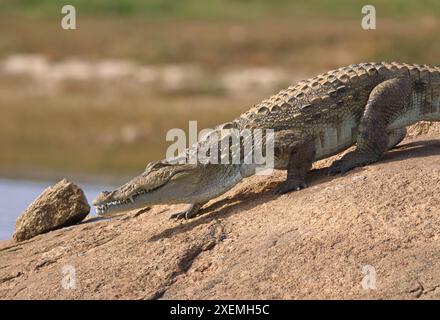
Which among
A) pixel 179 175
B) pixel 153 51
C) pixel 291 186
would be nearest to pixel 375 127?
pixel 291 186

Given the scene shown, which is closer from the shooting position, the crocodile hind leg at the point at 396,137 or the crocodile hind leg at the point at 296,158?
the crocodile hind leg at the point at 296,158

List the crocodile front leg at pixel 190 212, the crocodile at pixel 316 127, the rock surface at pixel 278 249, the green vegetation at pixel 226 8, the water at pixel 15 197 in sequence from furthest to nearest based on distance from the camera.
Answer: the green vegetation at pixel 226 8 → the water at pixel 15 197 → the crocodile front leg at pixel 190 212 → the crocodile at pixel 316 127 → the rock surface at pixel 278 249

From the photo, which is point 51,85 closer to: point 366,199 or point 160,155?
point 160,155

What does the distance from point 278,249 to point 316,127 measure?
1.72 metres

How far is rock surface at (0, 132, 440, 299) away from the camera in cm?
750

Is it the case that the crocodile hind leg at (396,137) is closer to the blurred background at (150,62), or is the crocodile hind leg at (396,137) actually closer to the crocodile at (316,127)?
the crocodile at (316,127)

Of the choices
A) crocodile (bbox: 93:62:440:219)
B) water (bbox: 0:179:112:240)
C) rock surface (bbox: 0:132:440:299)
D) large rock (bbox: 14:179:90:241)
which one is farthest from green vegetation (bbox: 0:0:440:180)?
rock surface (bbox: 0:132:440:299)

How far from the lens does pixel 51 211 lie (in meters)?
10.1

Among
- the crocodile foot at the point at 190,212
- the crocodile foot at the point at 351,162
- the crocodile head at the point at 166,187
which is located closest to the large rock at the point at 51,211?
the crocodile head at the point at 166,187

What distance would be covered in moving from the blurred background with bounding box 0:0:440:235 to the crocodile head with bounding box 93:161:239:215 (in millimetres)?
11650

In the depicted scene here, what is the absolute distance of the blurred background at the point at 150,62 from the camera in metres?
24.7

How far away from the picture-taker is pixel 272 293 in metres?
7.43

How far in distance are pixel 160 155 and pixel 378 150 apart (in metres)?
14.2

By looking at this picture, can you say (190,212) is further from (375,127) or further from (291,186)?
(375,127)
